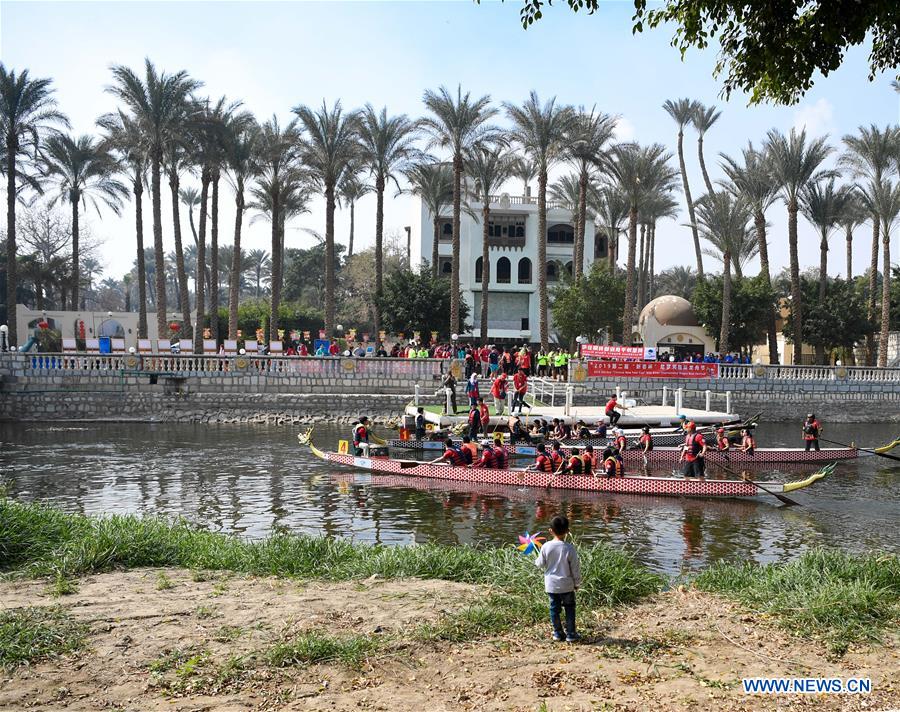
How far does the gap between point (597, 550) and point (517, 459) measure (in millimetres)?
14077

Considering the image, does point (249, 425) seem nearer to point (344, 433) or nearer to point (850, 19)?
point (344, 433)

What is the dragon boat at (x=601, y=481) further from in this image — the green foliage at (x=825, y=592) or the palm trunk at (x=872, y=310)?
the palm trunk at (x=872, y=310)

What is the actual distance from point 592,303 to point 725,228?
9.85 m

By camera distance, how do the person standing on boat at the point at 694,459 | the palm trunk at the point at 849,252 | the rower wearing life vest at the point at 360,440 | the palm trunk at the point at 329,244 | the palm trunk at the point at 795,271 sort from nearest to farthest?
the person standing on boat at the point at 694,459
the rower wearing life vest at the point at 360,440
the palm trunk at the point at 329,244
the palm trunk at the point at 795,271
the palm trunk at the point at 849,252

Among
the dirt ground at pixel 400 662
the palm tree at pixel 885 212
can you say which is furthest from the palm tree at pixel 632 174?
the dirt ground at pixel 400 662

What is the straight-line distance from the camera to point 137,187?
1981 inches

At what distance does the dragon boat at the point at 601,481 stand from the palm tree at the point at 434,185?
3694 cm

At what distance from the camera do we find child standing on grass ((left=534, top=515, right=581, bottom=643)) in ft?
28.5

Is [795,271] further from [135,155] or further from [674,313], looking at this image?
[135,155]

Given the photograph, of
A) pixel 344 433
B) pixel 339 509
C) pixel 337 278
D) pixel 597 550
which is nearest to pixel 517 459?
pixel 339 509

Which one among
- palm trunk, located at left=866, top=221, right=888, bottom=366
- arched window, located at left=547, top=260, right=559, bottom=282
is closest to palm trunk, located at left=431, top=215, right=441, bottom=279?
arched window, located at left=547, top=260, right=559, bottom=282

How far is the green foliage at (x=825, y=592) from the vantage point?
354 inches

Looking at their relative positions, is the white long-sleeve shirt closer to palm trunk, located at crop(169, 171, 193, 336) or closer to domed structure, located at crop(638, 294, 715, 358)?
palm trunk, located at crop(169, 171, 193, 336)

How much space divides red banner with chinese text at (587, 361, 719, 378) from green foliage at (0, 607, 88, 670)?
1301 inches
